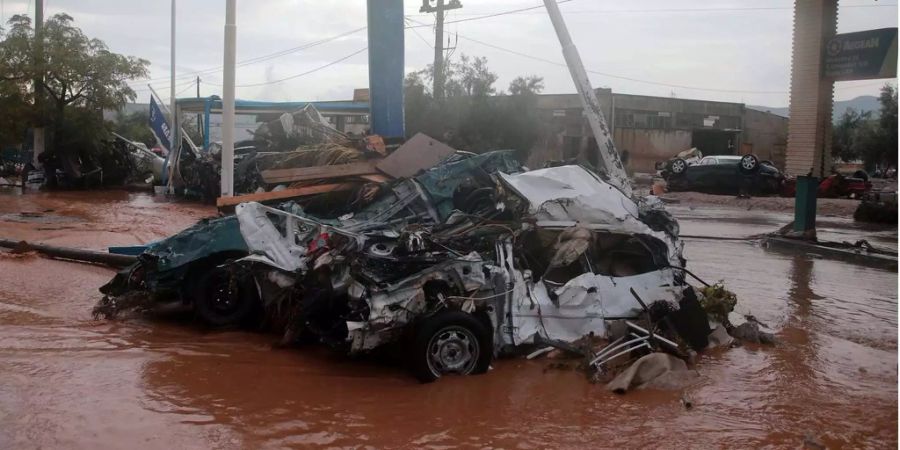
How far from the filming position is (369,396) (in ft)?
19.2

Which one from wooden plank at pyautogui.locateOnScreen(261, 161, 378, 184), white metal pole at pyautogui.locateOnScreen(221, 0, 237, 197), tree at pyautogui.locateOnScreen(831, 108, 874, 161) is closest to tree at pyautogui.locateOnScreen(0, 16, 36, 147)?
white metal pole at pyautogui.locateOnScreen(221, 0, 237, 197)

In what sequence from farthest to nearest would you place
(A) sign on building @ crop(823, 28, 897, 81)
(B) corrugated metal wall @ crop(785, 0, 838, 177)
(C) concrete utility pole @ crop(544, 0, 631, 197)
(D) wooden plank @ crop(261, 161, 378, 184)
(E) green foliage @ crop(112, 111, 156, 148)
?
(E) green foliage @ crop(112, 111, 156, 148) → (B) corrugated metal wall @ crop(785, 0, 838, 177) → (A) sign on building @ crop(823, 28, 897, 81) → (C) concrete utility pole @ crop(544, 0, 631, 197) → (D) wooden plank @ crop(261, 161, 378, 184)

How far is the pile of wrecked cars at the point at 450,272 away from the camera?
622cm

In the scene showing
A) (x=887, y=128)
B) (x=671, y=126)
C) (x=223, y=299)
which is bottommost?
(x=223, y=299)

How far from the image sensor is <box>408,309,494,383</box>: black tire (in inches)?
239

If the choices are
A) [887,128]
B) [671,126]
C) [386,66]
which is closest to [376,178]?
[386,66]

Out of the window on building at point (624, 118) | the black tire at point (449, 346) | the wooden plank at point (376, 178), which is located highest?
the window on building at point (624, 118)

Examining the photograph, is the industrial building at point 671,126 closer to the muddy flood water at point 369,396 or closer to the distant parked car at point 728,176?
the distant parked car at point 728,176

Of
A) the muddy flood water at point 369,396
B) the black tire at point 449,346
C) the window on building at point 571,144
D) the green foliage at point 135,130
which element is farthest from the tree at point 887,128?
the green foliage at point 135,130

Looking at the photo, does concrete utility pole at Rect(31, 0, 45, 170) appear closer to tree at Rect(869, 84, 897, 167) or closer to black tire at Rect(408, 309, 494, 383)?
black tire at Rect(408, 309, 494, 383)

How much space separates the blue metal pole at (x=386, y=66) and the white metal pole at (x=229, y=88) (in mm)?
2068

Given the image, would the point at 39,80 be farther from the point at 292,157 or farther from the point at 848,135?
the point at 848,135

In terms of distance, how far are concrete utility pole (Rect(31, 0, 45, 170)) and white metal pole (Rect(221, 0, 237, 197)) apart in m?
19.0

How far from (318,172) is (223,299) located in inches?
81.2
